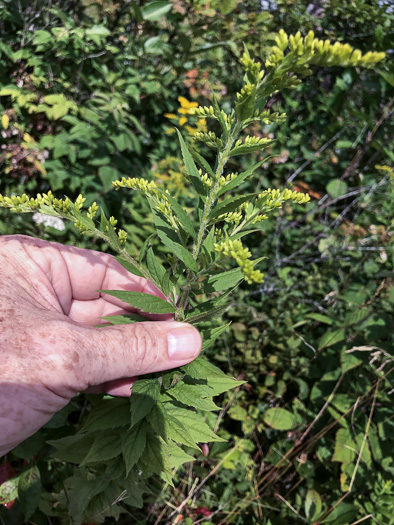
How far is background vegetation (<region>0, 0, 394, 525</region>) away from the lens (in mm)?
2547

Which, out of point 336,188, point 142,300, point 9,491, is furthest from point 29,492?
point 336,188

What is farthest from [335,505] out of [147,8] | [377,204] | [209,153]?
[147,8]

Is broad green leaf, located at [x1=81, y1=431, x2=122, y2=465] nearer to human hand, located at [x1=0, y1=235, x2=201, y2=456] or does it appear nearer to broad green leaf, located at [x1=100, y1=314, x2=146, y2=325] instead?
human hand, located at [x1=0, y1=235, x2=201, y2=456]

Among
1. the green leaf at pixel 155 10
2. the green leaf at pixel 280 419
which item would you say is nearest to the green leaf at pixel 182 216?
the green leaf at pixel 280 419

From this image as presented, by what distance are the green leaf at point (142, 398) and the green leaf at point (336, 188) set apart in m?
3.47

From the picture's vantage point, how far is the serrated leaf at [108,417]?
1513 mm

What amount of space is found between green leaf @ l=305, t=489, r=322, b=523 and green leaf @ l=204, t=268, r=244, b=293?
1863mm

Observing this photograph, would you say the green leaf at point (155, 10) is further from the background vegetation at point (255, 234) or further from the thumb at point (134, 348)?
the thumb at point (134, 348)

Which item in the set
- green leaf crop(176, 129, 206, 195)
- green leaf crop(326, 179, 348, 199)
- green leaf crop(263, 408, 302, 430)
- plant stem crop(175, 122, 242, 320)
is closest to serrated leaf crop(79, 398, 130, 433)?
plant stem crop(175, 122, 242, 320)

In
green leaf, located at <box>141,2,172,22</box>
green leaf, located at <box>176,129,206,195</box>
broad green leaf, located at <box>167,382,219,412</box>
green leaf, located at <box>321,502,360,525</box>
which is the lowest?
green leaf, located at <box>321,502,360,525</box>

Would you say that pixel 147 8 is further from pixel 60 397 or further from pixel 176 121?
pixel 60 397

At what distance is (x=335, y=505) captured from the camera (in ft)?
8.01

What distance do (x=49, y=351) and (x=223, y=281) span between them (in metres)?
0.66

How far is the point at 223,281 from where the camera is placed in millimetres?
1470
